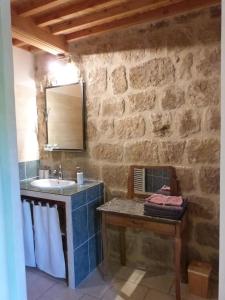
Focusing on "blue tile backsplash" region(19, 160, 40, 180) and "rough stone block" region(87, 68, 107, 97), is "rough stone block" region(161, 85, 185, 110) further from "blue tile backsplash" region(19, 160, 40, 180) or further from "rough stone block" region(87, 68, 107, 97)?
"blue tile backsplash" region(19, 160, 40, 180)

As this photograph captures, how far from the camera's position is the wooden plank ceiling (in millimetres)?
1942

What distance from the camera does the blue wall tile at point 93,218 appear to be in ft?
7.81

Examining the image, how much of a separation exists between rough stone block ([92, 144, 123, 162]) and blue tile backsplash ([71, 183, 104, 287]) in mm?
298

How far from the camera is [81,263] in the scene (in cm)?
227

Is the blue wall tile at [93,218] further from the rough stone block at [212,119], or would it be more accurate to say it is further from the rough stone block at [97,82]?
the rough stone block at [212,119]

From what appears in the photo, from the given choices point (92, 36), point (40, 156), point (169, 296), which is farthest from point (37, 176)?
point (169, 296)

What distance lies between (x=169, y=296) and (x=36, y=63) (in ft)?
9.40

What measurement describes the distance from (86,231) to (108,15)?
1.97 metres

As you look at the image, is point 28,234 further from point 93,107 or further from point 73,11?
point 73,11

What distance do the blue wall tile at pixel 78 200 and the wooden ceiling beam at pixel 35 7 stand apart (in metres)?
1.58

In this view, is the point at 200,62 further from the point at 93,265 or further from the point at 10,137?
the point at 93,265

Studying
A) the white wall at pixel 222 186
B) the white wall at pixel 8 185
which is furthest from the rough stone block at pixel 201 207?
the white wall at pixel 8 185

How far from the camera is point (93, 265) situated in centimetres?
245

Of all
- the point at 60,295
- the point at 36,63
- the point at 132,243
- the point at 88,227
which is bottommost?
the point at 60,295
